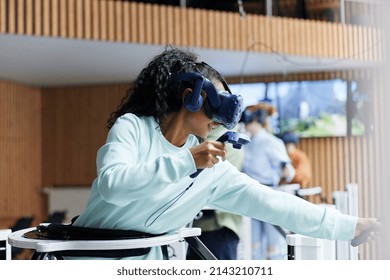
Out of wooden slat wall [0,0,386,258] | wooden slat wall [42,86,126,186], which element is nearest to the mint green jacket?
wooden slat wall [0,0,386,258]

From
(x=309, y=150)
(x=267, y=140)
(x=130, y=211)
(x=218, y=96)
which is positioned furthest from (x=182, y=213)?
(x=309, y=150)

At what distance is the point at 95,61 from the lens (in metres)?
5.94

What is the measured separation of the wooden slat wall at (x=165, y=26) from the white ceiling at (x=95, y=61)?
9cm

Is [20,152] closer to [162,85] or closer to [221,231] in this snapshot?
[221,231]

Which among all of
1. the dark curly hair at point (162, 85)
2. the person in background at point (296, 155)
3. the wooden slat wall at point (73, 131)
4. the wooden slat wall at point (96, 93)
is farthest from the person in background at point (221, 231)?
the wooden slat wall at point (73, 131)

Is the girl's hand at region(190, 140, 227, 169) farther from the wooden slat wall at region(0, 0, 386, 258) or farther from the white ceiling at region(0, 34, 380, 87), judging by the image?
the white ceiling at region(0, 34, 380, 87)

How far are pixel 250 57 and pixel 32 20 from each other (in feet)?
6.36

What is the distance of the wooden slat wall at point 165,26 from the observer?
4871mm

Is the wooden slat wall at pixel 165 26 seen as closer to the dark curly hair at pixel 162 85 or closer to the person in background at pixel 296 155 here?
the person in background at pixel 296 155

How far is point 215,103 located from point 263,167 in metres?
3.22

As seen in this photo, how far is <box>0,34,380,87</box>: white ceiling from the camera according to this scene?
5270mm

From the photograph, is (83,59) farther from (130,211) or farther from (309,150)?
(130,211)

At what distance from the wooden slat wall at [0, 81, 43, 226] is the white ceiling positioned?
0.24 metres

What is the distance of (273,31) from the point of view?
230 inches
